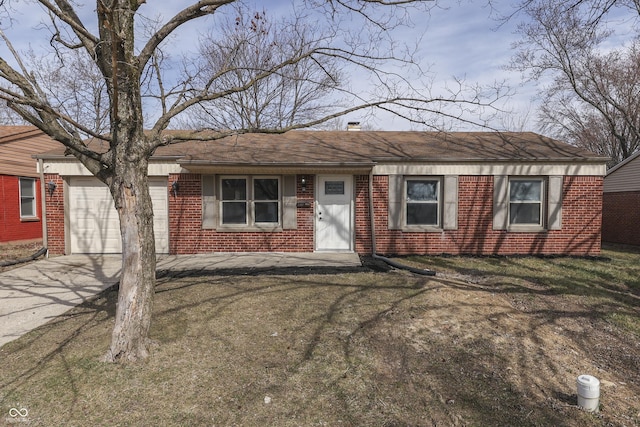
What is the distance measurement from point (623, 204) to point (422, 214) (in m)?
9.69

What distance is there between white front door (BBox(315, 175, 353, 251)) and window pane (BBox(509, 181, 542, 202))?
14.4 feet

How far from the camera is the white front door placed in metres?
10.3

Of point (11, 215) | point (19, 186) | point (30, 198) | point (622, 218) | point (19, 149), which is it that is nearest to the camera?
point (11, 215)

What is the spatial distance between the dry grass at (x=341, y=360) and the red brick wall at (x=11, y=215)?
938 cm

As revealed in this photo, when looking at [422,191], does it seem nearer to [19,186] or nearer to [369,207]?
[369,207]

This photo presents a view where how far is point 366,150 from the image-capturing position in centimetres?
1100

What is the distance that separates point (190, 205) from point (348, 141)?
17.1 feet

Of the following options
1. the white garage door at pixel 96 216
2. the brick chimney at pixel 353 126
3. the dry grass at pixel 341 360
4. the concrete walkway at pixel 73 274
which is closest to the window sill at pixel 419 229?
the concrete walkway at pixel 73 274

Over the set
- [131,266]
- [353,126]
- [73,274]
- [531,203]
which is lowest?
[73,274]

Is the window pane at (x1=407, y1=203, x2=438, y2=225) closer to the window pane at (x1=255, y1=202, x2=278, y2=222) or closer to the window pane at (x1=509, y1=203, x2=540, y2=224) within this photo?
the window pane at (x1=509, y1=203, x2=540, y2=224)

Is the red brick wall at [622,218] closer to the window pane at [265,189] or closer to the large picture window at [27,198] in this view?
the window pane at [265,189]

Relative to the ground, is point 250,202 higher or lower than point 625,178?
lower

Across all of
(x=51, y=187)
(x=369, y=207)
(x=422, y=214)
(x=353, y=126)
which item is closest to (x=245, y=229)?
(x=369, y=207)

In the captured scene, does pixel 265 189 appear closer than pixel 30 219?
Yes
